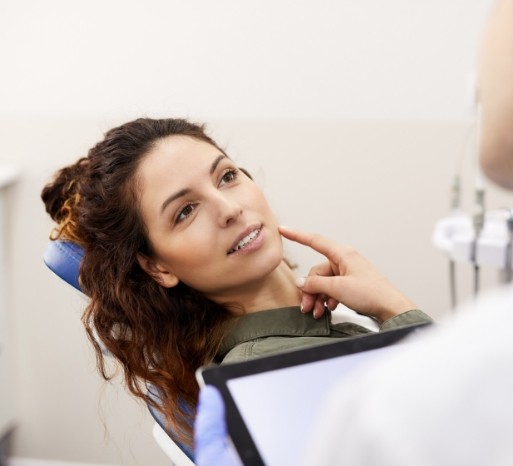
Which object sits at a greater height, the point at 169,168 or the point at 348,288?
the point at 169,168

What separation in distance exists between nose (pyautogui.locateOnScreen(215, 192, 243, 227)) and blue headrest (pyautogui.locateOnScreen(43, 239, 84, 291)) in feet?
0.97

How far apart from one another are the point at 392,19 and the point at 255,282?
98cm

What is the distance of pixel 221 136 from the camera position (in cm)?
207

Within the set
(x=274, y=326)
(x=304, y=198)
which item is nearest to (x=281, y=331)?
(x=274, y=326)

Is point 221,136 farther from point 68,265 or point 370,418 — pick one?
point 370,418

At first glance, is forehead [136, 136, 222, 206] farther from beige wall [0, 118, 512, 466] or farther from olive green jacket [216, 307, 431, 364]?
beige wall [0, 118, 512, 466]

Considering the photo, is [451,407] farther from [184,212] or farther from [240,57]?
[240,57]

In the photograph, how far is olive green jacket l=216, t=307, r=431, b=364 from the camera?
1.24m

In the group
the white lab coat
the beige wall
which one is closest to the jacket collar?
the beige wall

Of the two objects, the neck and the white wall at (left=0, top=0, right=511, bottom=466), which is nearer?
the neck

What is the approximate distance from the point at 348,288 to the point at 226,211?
0.24 metres

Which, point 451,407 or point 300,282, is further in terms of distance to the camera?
point 300,282

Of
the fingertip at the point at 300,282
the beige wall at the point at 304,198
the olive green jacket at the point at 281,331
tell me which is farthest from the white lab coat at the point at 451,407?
the beige wall at the point at 304,198

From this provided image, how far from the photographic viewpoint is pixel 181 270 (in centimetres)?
131
